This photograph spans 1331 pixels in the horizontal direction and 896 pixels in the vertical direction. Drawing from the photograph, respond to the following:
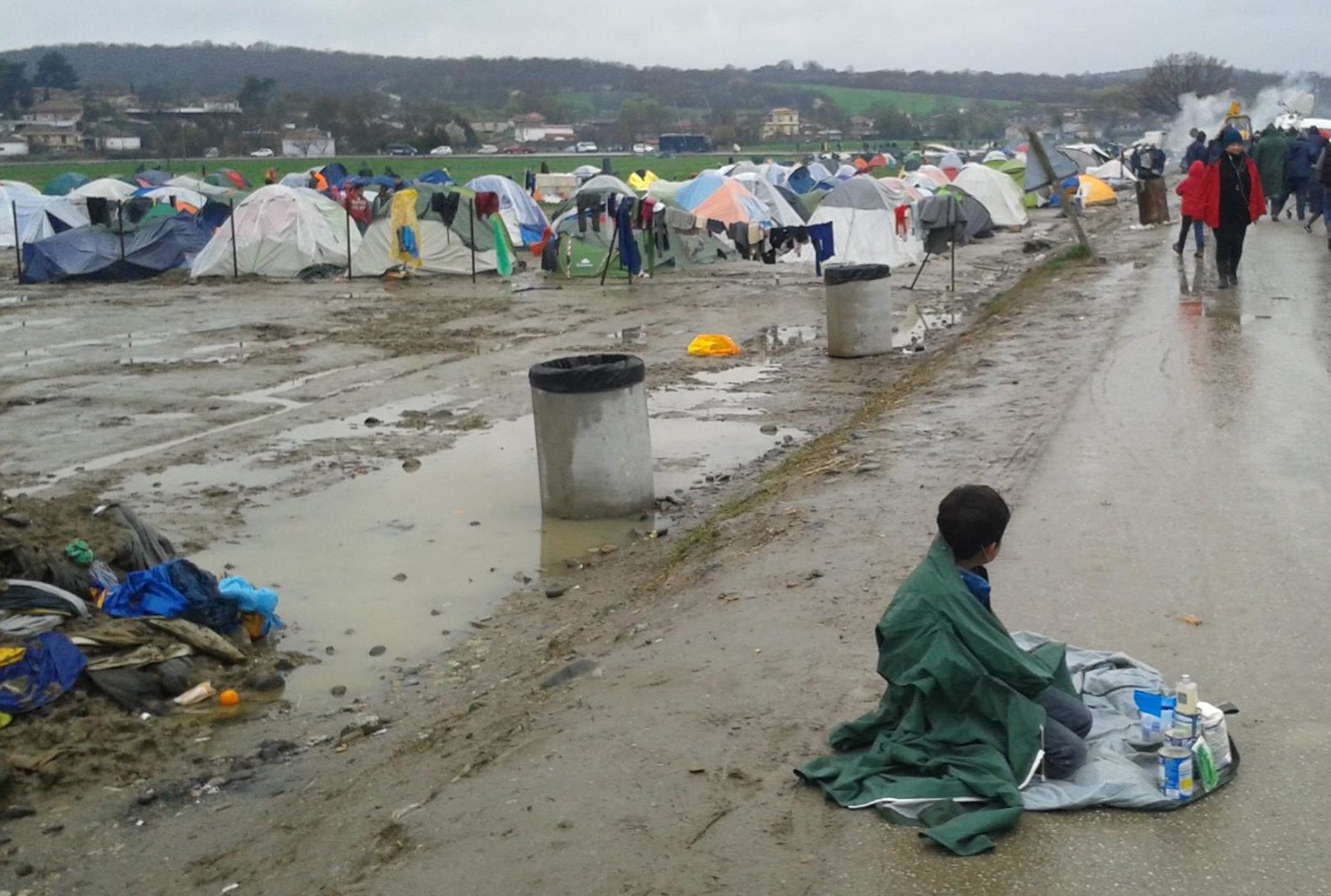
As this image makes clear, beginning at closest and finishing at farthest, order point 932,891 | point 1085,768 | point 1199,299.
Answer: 1. point 932,891
2. point 1085,768
3. point 1199,299

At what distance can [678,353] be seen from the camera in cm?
1848

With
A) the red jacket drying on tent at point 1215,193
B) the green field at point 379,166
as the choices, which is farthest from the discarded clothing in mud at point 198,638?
the green field at point 379,166

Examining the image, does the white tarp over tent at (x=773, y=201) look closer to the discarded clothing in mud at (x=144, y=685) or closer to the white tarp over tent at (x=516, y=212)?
the white tarp over tent at (x=516, y=212)

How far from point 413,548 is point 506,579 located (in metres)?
0.95

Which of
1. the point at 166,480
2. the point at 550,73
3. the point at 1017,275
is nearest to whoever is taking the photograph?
the point at 166,480

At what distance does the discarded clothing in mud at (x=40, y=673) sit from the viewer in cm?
675

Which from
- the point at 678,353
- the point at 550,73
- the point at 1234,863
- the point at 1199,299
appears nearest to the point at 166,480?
the point at 678,353

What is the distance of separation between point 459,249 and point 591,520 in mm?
21352

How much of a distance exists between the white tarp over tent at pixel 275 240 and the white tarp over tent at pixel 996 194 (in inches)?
753

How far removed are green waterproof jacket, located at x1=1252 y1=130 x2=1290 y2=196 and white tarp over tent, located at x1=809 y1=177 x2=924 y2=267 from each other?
23.4ft

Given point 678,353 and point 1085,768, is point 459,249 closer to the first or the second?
point 678,353

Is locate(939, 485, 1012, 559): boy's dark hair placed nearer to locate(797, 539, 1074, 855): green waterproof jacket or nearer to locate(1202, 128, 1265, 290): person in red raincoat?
locate(797, 539, 1074, 855): green waterproof jacket

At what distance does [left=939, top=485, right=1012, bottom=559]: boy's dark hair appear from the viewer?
15.0 feet

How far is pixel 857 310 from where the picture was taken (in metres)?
17.2
